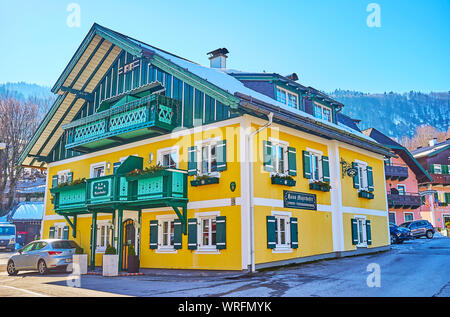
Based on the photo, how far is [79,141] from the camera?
21.4m

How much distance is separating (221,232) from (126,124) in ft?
22.5

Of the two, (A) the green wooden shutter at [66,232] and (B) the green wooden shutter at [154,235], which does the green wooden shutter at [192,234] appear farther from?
(A) the green wooden shutter at [66,232]

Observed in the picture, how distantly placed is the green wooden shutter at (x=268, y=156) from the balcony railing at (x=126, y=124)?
433 centimetres

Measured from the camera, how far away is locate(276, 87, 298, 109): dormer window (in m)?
20.6

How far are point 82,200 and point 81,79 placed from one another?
6.83 metres

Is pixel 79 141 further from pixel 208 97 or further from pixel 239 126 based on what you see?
pixel 239 126

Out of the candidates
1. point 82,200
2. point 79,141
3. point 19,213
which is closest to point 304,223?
point 82,200

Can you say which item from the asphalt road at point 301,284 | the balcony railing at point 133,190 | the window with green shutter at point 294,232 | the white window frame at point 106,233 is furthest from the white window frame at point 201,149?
the white window frame at point 106,233

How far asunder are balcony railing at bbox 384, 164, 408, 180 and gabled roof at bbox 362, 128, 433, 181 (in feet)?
6.42

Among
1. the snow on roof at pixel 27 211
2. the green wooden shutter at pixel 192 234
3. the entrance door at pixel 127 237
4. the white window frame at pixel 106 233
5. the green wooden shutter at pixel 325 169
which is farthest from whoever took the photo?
the snow on roof at pixel 27 211

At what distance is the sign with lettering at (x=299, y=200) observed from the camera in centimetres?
1708

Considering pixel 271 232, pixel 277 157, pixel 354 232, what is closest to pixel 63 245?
pixel 271 232

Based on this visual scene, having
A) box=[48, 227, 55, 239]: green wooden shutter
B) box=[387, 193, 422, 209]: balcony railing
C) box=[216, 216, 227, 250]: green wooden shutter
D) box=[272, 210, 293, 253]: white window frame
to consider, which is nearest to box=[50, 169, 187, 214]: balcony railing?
box=[216, 216, 227, 250]: green wooden shutter

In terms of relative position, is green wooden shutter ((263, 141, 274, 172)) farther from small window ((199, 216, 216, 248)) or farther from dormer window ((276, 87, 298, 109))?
dormer window ((276, 87, 298, 109))
